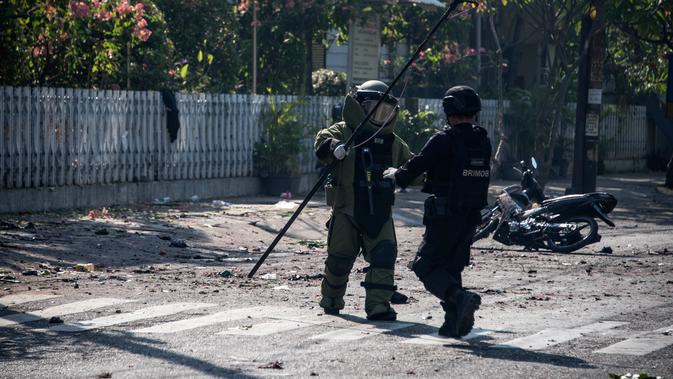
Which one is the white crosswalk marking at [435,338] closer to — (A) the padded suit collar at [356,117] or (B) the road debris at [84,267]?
(A) the padded suit collar at [356,117]

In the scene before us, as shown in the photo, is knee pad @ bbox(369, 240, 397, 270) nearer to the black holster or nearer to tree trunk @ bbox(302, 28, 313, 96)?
the black holster

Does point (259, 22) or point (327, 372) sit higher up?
point (259, 22)

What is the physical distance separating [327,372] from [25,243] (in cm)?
721

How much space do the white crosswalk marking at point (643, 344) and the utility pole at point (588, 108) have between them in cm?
1317

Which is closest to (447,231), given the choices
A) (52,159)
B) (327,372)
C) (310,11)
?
(327,372)

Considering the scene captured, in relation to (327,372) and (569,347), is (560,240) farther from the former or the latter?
(327,372)

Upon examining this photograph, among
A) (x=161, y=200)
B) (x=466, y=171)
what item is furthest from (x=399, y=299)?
(x=161, y=200)

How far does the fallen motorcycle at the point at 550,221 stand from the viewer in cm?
1466

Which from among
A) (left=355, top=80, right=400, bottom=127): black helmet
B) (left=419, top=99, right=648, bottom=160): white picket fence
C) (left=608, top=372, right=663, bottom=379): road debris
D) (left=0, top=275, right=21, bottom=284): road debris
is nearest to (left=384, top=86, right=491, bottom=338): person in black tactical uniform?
(left=355, top=80, right=400, bottom=127): black helmet

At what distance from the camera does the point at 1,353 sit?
787 cm

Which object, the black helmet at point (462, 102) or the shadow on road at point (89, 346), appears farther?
the black helmet at point (462, 102)

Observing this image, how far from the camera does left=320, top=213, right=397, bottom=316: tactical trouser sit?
935cm

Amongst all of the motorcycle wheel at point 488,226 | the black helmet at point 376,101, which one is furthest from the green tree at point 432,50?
the black helmet at point 376,101

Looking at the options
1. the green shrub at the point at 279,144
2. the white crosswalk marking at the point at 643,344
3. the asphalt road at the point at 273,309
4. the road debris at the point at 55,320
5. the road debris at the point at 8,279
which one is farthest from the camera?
the green shrub at the point at 279,144
